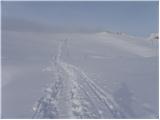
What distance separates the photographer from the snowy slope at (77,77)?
302 cm

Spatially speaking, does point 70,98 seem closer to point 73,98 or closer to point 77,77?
point 73,98

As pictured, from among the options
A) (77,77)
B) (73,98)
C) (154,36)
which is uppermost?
(154,36)

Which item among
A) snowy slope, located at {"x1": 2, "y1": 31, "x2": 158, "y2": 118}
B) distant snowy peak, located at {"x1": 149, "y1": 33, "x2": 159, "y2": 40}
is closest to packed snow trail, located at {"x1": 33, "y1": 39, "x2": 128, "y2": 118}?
snowy slope, located at {"x1": 2, "y1": 31, "x2": 158, "y2": 118}

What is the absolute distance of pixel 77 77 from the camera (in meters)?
3.10

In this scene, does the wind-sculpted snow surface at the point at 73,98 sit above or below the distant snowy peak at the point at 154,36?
below

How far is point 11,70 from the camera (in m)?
3.03

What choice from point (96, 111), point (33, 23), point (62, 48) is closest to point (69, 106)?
point (96, 111)

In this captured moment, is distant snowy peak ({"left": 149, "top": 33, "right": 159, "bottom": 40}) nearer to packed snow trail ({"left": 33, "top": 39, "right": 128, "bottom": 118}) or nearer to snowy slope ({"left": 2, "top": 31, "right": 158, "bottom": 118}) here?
snowy slope ({"left": 2, "top": 31, "right": 158, "bottom": 118})

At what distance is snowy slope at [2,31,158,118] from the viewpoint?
3.02 metres

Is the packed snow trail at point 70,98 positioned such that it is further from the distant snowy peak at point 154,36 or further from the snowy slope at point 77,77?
the distant snowy peak at point 154,36

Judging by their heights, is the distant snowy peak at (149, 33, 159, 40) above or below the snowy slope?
above

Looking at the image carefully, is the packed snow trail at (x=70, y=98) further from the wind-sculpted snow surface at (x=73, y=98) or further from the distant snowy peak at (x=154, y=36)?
the distant snowy peak at (x=154, y=36)

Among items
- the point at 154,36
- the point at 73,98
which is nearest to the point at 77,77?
the point at 73,98

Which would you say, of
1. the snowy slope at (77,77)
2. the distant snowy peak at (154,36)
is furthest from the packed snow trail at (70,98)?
the distant snowy peak at (154,36)
